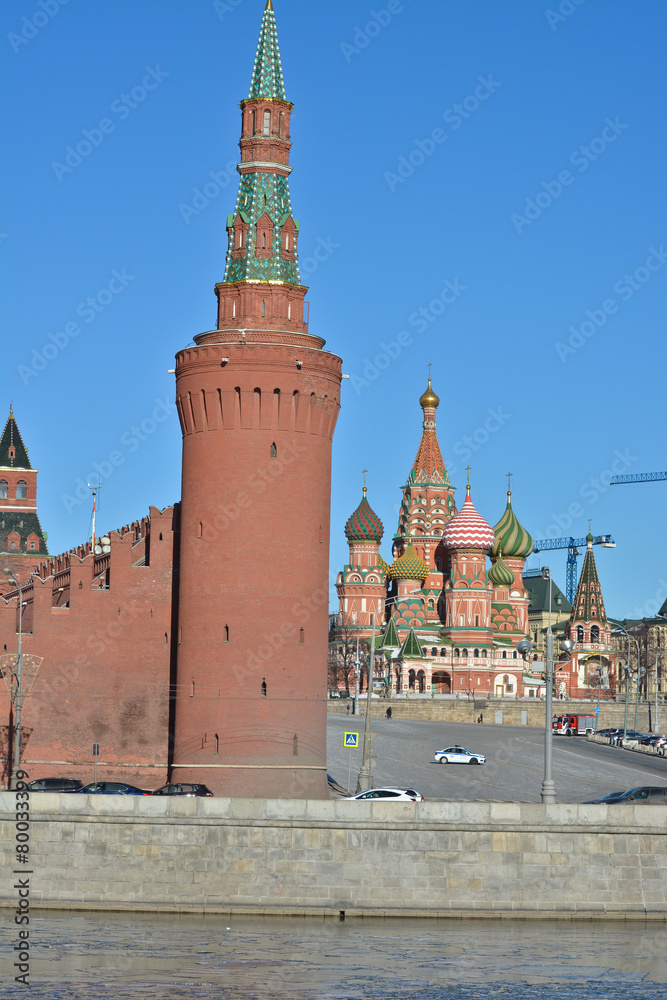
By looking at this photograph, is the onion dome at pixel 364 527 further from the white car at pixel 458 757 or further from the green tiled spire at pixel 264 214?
the green tiled spire at pixel 264 214

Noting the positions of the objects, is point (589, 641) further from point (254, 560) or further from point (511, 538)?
point (254, 560)

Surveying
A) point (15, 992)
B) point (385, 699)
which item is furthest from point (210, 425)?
point (385, 699)

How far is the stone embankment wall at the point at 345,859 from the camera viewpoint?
38.1m

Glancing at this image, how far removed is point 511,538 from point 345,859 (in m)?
95.4

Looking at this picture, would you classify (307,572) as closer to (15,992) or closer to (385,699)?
(15,992)

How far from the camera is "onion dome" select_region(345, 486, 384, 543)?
408 ft

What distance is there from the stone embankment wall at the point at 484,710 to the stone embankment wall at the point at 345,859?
5654 cm

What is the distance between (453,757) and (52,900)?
31229mm

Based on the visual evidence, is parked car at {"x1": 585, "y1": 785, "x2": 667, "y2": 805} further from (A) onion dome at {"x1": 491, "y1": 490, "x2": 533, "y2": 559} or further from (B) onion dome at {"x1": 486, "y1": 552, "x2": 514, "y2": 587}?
(A) onion dome at {"x1": 491, "y1": 490, "x2": 533, "y2": 559}

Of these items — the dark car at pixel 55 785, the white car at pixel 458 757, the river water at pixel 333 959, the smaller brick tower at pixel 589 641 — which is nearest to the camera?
the river water at pixel 333 959

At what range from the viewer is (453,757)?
6712 centimetres

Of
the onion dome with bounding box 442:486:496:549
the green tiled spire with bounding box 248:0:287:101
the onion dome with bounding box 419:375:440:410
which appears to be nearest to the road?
the green tiled spire with bounding box 248:0:287:101

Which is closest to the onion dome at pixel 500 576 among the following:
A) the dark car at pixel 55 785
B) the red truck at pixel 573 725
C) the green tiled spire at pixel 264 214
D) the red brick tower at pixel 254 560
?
the red truck at pixel 573 725

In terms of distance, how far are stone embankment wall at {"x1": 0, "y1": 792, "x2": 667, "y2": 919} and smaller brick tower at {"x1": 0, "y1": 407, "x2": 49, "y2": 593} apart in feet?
255
